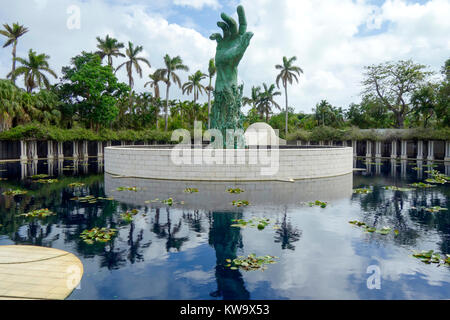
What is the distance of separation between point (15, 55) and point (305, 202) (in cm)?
4039

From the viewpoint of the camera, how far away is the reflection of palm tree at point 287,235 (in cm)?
741

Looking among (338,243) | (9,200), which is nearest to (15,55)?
(9,200)

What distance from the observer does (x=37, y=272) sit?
5.81 meters

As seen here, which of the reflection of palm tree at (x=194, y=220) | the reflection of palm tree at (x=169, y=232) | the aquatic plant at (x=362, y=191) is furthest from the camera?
the aquatic plant at (x=362, y=191)

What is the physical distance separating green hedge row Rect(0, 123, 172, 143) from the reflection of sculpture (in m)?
19.2

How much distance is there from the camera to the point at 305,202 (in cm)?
1184

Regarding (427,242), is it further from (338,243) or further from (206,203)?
(206,203)

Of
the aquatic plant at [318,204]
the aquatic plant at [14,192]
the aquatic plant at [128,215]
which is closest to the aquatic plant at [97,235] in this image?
the aquatic plant at [128,215]

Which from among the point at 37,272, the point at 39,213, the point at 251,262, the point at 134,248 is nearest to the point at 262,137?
the point at 39,213

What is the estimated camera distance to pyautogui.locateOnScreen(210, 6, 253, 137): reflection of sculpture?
20938mm

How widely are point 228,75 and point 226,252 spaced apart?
16557 millimetres

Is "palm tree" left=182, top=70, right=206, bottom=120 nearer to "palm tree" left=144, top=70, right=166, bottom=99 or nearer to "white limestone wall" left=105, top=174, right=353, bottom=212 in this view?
"palm tree" left=144, top=70, right=166, bottom=99

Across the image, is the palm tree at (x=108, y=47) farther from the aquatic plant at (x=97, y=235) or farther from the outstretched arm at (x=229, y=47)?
the aquatic plant at (x=97, y=235)

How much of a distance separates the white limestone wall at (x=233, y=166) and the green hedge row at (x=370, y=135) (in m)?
19.1
